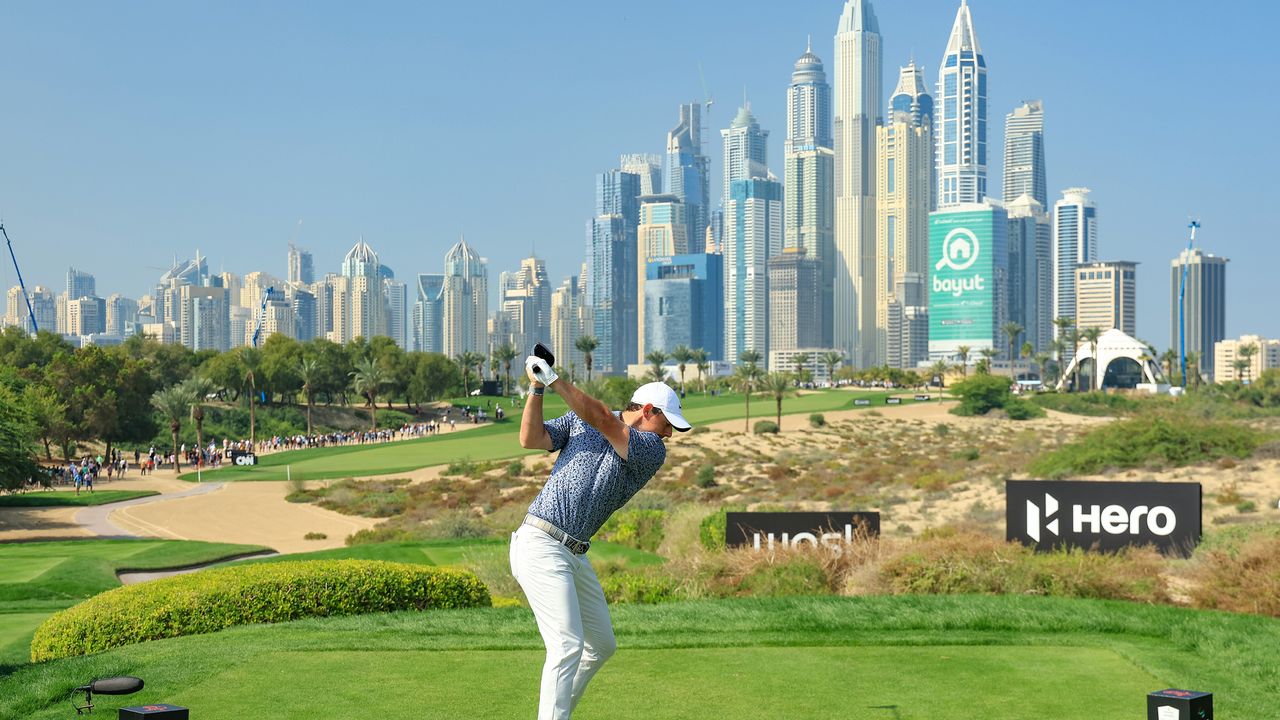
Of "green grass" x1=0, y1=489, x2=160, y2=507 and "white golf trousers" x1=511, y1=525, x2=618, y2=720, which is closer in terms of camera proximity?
"white golf trousers" x1=511, y1=525, x2=618, y2=720

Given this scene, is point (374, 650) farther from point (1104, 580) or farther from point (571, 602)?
point (1104, 580)

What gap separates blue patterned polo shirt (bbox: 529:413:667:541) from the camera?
21.4 feet

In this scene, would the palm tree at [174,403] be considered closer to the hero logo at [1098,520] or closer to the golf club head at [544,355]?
the hero logo at [1098,520]

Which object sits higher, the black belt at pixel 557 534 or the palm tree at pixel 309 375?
the black belt at pixel 557 534

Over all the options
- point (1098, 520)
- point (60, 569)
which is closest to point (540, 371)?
point (1098, 520)

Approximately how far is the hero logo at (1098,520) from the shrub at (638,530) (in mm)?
11431

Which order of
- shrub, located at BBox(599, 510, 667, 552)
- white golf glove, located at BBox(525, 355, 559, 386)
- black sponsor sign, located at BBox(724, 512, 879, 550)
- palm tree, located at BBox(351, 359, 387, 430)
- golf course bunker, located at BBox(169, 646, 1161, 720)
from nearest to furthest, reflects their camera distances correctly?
white golf glove, located at BBox(525, 355, 559, 386)
golf course bunker, located at BBox(169, 646, 1161, 720)
black sponsor sign, located at BBox(724, 512, 879, 550)
shrub, located at BBox(599, 510, 667, 552)
palm tree, located at BBox(351, 359, 387, 430)

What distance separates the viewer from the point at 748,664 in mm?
10469

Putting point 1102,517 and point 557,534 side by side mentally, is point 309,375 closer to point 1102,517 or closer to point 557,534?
point 1102,517

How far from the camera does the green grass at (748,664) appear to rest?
8703 millimetres

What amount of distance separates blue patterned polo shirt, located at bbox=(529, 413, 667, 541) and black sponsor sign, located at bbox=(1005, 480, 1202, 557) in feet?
40.2

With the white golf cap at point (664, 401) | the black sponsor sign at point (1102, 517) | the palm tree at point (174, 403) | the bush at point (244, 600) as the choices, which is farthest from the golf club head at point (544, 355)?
the palm tree at point (174, 403)

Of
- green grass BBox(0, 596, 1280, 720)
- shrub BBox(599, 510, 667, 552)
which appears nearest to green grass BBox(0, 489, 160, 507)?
shrub BBox(599, 510, 667, 552)

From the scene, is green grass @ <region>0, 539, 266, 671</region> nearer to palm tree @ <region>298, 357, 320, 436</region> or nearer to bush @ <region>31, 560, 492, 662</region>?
bush @ <region>31, 560, 492, 662</region>
